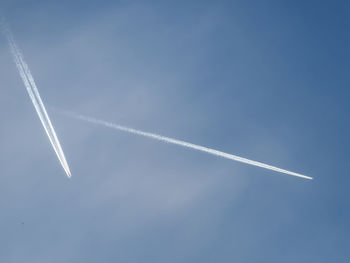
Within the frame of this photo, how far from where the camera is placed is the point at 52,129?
37844 mm

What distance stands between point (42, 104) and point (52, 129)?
461cm

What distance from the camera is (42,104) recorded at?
37.7 metres

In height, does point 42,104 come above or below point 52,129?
above
